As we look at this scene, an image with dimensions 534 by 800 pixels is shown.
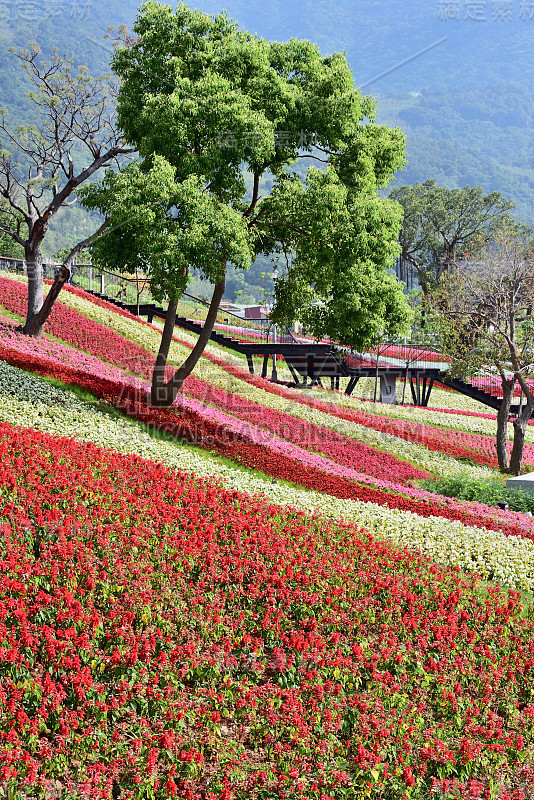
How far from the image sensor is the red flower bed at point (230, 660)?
5.04 metres


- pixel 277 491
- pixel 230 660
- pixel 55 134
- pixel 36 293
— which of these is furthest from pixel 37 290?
pixel 230 660

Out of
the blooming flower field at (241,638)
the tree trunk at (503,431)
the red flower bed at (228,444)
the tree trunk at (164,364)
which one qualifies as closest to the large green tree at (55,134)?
the red flower bed at (228,444)

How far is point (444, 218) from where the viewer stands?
81.7 m

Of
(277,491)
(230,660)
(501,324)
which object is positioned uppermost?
→ (501,324)

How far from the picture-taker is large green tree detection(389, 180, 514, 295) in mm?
81125

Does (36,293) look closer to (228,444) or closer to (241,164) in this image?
(241,164)

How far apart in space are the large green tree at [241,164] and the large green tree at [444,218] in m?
65.1

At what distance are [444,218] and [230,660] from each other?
82549 mm

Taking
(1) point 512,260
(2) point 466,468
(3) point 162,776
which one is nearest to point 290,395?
(2) point 466,468

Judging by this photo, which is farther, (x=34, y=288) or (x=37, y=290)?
(x=37, y=290)

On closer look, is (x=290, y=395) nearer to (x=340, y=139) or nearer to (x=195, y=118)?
(x=340, y=139)

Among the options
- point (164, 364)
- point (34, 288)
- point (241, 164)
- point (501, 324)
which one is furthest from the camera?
point (501, 324)

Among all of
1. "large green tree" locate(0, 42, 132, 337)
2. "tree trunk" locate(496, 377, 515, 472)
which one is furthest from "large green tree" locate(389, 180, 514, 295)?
"large green tree" locate(0, 42, 132, 337)

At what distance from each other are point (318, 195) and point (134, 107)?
17.8 feet
